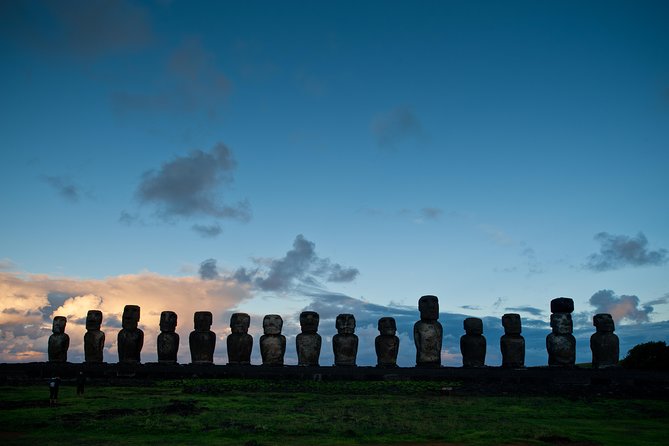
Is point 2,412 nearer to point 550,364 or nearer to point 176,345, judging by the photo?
point 176,345

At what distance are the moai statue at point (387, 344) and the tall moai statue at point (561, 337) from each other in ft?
18.0

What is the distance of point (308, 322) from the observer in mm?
22375

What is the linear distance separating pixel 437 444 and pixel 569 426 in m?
3.67

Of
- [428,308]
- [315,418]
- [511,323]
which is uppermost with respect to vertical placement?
[428,308]

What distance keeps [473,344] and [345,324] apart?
4593 millimetres

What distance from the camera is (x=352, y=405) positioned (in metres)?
14.7

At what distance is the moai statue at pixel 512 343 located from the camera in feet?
71.5

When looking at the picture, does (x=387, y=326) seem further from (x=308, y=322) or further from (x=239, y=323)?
(x=239, y=323)

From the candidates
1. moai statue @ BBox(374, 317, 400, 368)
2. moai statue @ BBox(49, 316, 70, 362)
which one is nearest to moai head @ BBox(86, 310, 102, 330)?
moai statue @ BBox(49, 316, 70, 362)

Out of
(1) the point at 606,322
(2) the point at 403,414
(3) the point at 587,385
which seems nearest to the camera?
(2) the point at 403,414

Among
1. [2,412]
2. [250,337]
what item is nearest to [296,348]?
[250,337]

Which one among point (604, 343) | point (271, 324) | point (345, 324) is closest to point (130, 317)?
point (271, 324)

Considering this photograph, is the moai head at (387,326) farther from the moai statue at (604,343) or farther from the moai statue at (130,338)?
the moai statue at (130,338)

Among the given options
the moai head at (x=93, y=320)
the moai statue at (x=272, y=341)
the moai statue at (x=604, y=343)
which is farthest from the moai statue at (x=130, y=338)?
the moai statue at (x=604, y=343)
